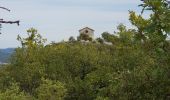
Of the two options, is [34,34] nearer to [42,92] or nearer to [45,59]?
[45,59]

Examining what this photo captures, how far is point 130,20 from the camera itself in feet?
178

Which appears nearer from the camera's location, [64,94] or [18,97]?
[18,97]

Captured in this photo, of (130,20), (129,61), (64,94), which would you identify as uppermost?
(130,20)

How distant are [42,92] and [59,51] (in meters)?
12.3

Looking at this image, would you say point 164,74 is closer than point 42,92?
Yes

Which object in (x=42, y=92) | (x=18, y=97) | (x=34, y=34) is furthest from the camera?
(x=34, y=34)

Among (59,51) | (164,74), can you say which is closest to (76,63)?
(59,51)

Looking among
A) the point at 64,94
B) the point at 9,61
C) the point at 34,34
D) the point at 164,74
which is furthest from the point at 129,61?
the point at 164,74

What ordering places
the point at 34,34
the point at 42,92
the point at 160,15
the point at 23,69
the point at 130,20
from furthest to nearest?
1. the point at 34,34
2. the point at 130,20
3. the point at 23,69
4. the point at 42,92
5. the point at 160,15

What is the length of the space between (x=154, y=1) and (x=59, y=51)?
4688cm

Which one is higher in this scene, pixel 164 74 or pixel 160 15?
pixel 160 15

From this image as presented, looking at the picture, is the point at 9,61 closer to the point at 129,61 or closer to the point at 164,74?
the point at 129,61

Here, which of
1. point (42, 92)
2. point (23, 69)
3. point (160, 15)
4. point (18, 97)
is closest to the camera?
point (160, 15)

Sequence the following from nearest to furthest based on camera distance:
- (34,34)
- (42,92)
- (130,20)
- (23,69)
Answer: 1. (42,92)
2. (23,69)
3. (130,20)
4. (34,34)
